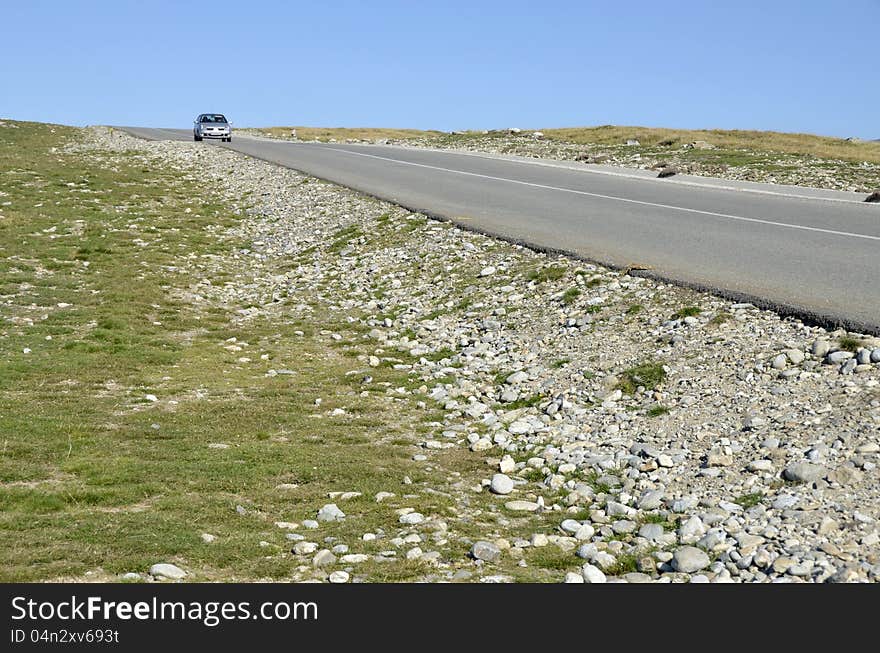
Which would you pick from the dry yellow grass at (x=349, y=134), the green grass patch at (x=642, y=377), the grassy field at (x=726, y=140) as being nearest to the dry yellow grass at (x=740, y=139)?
the grassy field at (x=726, y=140)

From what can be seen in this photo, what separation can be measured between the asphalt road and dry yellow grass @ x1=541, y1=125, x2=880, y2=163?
363 inches

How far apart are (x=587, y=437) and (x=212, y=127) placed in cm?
5318

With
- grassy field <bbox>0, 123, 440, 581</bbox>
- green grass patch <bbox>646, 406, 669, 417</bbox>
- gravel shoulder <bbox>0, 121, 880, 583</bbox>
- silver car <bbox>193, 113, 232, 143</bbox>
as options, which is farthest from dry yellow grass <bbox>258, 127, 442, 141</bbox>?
green grass patch <bbox>646, 406, 669, 417</bbox>

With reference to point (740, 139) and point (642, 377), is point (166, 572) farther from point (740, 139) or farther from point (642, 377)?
point (740, 139)

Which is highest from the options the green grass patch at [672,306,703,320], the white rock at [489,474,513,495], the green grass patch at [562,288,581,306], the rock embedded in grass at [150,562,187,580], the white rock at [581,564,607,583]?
the green grass patch at [672,306,703,320]

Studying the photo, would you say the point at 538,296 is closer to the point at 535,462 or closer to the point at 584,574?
the point at 535,462

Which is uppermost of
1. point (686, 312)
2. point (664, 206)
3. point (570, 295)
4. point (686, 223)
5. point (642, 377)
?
point (664, 206)

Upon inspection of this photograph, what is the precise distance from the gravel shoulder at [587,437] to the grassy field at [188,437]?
2.3 inches

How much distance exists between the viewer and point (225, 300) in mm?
16031

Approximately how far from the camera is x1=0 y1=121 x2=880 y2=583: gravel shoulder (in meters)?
6.06

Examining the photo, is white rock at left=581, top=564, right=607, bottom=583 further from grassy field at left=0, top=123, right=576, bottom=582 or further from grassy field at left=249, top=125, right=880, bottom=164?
grassy field at left=249, top=125, right=880, bottom=164

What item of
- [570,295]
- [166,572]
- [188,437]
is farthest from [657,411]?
[166,572]

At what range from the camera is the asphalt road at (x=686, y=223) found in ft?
36.0

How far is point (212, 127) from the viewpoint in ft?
189
